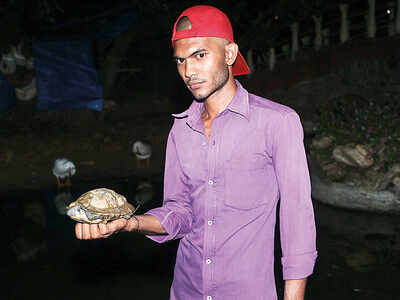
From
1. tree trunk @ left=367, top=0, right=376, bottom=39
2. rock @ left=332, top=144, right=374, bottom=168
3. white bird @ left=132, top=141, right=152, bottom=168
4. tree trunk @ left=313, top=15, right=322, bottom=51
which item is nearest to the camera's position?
rock @ left=332, top=144, right=374, bottom=168

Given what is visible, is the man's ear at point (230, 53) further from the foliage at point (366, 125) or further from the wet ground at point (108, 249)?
the foliage at point (366, 125)

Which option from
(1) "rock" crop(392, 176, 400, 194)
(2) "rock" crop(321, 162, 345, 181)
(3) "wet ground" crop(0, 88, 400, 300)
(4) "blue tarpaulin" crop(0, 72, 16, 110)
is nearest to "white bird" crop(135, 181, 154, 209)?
(3) "wet ground" crop(0, 88, 400, 300)

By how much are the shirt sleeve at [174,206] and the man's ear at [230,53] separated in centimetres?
54

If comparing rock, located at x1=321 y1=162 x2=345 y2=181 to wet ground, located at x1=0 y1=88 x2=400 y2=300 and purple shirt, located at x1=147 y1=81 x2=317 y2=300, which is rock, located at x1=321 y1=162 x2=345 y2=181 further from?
purple shirt, located at x1=147 y1=81 x2=317 y2=300

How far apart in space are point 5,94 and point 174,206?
13.7 meters

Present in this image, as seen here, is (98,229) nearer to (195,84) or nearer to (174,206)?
(174,206)

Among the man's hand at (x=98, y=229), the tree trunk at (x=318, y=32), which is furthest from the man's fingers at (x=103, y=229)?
the tree trunk at (x=318, y=32)

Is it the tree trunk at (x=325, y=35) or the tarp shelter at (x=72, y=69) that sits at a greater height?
the tree trunk at (x=325, y=35)

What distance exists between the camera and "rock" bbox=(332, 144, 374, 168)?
924 centimetres

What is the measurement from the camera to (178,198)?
96.5 inches

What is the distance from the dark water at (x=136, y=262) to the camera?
20.0 ft

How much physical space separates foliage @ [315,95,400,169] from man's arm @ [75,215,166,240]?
785 cm

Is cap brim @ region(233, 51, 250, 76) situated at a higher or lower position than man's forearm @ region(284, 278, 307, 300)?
higher

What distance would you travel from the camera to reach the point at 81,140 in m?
13.2
